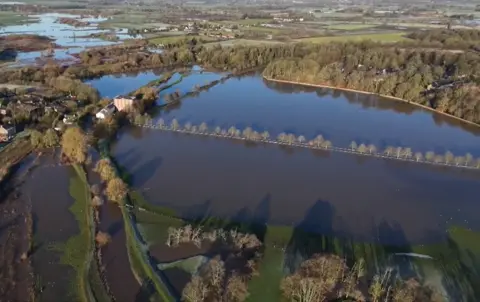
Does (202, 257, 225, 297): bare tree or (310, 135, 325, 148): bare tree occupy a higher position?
(310, 135, 325, 148): bare tree

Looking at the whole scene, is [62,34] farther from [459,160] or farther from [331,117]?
[459,160]

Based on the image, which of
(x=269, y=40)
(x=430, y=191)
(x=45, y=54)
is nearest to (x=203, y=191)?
(x=430, y=191)

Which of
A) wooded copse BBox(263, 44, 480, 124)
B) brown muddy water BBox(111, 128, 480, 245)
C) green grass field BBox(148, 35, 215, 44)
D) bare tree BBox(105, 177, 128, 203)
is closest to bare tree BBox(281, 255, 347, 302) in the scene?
brown muddy water BBox(111, 128, 480, 245)

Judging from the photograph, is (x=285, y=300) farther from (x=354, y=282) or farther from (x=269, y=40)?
(x=269, y=40)

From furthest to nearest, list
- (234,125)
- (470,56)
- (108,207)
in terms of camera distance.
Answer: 1. (470,56)
2. (234,125)
3. (108,207)

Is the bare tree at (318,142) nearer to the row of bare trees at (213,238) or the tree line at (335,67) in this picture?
the row of bare trees at (213,238)

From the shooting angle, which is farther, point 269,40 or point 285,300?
point 269,40

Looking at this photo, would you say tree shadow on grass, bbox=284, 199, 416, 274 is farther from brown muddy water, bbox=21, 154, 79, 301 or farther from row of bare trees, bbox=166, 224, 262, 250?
brown muddy water, bbox=21, 154, 79, 301
